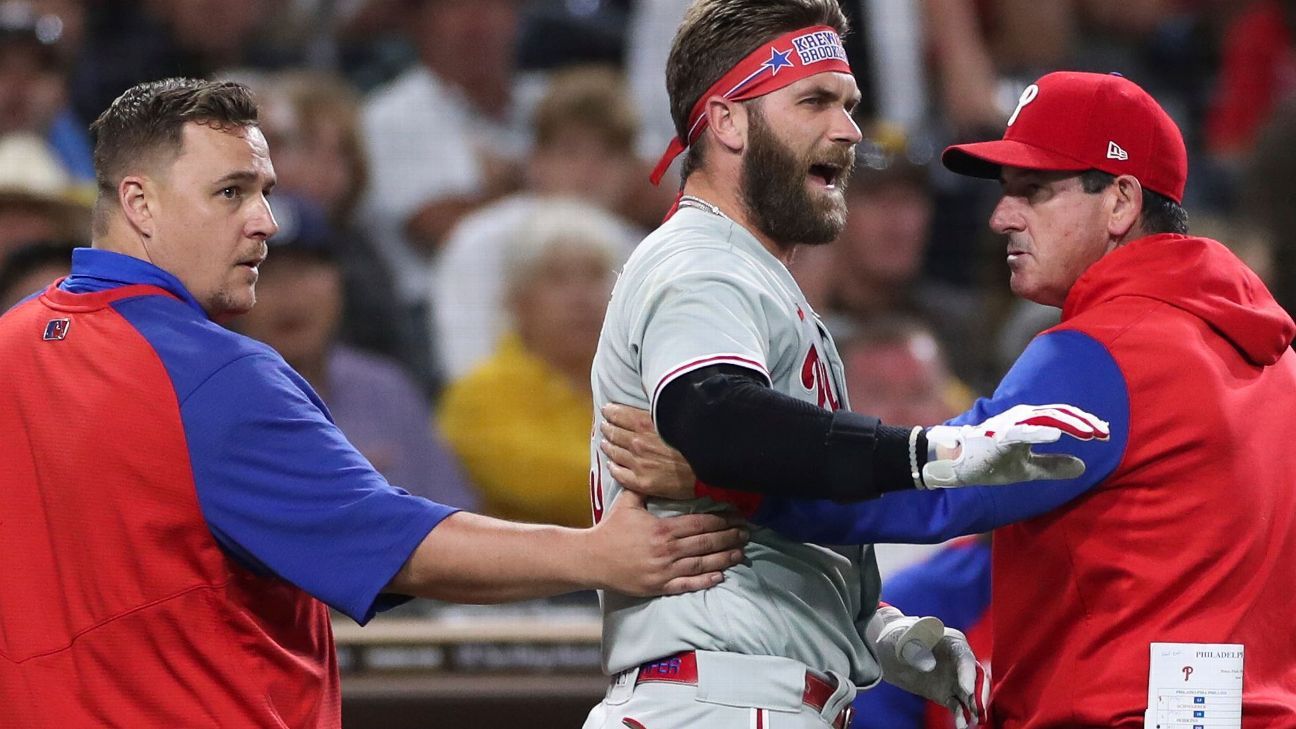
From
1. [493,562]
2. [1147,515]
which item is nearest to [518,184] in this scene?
[493,562]

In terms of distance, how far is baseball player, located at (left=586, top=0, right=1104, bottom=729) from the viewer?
2.73 m

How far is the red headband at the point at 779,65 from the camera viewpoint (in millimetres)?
3125

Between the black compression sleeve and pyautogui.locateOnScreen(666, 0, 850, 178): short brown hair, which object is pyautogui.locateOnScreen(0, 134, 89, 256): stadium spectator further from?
the black compression sleeve

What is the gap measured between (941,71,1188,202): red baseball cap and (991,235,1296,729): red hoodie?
0.21m

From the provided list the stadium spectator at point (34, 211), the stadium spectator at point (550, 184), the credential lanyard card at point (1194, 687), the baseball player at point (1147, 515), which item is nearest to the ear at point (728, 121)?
the baseball player at point (1147, 515)

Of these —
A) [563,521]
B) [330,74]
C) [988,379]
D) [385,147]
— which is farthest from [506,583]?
[330,74]

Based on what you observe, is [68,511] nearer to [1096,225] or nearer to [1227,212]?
[1096,225]

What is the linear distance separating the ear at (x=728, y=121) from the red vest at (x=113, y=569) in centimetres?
107

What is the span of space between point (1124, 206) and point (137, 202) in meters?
1.79

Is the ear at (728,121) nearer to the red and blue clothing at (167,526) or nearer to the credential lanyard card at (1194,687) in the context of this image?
the red and blue clothing at (167,526)

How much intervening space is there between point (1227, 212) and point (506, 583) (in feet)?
16.2

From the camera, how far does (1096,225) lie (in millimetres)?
3207

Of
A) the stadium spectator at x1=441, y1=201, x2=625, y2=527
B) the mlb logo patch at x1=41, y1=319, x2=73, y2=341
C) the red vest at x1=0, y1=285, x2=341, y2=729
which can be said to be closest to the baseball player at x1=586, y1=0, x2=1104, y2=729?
the red vest at x1=0, y1=285, x2=341, y2=729

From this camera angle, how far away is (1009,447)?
8.82 ft
